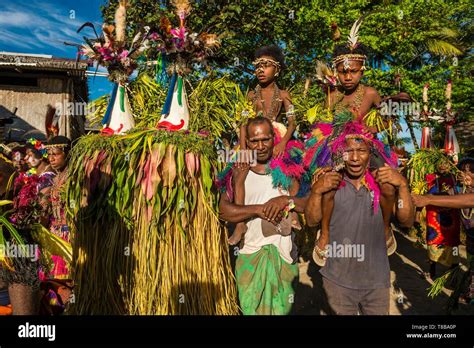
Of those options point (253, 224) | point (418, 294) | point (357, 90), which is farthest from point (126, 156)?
point (418, 294)

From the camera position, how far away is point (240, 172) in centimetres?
292

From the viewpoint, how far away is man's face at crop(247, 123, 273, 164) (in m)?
2.83

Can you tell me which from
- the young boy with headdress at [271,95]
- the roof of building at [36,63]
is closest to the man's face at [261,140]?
the young boy with headdress at [271,95]

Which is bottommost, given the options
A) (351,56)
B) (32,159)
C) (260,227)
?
(260,227)

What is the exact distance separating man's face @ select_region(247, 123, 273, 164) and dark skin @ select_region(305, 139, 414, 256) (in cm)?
48

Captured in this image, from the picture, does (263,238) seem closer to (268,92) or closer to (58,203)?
(268,92)

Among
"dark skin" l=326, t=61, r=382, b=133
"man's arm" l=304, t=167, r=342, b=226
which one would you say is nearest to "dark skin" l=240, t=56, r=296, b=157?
"dark skin" l=326, t=61, r=382, b=133

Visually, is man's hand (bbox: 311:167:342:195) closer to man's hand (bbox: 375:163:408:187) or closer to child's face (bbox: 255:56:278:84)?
man's hand (bbox: 375:163:408:187)

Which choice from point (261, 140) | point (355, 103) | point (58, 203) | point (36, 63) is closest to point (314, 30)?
point (36, 63)

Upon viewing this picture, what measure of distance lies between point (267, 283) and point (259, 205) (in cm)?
55

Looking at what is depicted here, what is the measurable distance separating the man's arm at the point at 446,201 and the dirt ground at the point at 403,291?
6.86 feet

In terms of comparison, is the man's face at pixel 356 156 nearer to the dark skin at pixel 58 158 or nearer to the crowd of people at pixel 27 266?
the crowd of people at pixel 27 266

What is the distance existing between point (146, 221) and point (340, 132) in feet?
5.64

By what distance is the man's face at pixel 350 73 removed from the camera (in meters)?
3.71
